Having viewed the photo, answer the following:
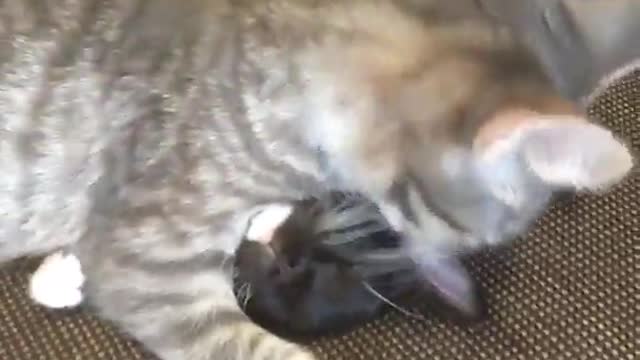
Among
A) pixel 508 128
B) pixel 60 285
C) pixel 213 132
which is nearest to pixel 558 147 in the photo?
pixel 508 128

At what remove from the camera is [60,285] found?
1.17 m

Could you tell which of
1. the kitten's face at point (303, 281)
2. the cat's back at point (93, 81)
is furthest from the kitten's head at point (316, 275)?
the cat's back at point (93, 81)

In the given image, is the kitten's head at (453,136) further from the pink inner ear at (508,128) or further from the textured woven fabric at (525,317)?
the textured woven fabric at (525,317)

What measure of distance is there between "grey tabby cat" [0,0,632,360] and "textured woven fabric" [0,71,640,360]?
9 cm

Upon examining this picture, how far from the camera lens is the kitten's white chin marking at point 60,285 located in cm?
117

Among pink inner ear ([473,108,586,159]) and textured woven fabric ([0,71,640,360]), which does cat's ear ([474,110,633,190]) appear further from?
textured woven fabric ([0,71,640,360])

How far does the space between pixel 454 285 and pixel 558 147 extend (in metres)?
0.34

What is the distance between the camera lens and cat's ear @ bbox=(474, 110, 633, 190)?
813 mm

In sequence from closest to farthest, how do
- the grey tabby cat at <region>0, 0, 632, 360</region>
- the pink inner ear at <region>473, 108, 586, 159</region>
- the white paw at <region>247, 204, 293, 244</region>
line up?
the pink inner ear at <region>473, 108, 586, 159</region> < the grey tabby cat at <region>0, 0, 632, 360</region> < the white paw at <region>247, 204, 293, 244</region>

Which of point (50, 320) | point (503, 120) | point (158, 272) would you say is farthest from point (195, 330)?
point (503, 120)

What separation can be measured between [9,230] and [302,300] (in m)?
0.29

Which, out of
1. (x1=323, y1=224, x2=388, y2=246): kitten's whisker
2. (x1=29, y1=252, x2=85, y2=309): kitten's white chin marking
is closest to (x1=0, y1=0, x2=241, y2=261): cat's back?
(x1=29, y1=252, x2=85, y2=309): kitten's white chin marking

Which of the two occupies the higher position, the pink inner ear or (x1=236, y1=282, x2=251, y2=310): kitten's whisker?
the pink inner ear

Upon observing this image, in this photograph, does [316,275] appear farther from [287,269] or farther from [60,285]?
[60,285]
